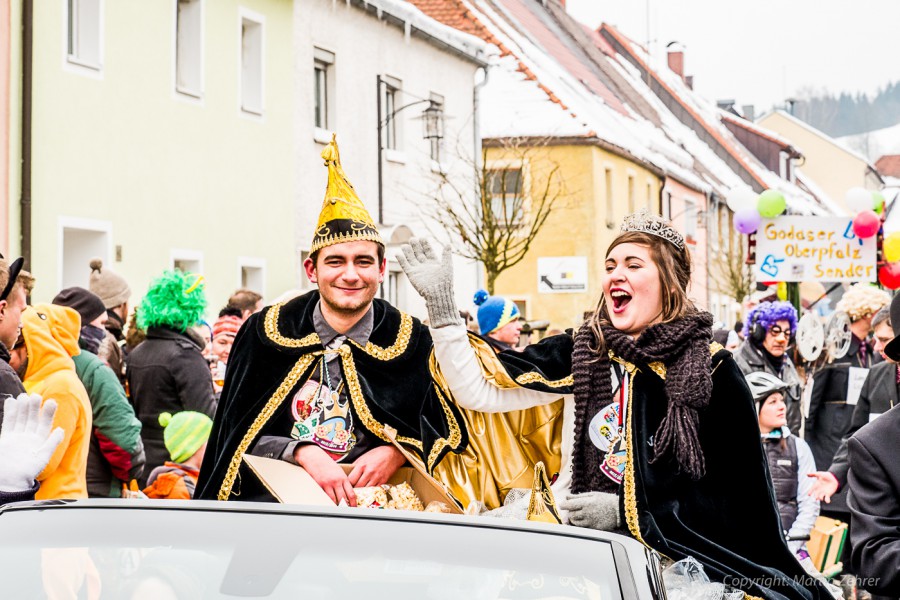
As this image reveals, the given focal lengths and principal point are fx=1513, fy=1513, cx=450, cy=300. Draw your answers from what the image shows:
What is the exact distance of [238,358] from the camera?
17.9 ft

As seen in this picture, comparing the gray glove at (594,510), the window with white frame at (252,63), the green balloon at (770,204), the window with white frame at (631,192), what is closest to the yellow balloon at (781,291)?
the green balloon at (770,204)

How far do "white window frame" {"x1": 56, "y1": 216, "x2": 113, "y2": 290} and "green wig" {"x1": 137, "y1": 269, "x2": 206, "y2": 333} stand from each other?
7261mm

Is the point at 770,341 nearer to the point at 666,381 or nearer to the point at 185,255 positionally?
the point at 666,381

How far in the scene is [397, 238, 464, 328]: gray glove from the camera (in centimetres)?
502

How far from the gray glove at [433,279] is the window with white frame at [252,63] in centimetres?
1514

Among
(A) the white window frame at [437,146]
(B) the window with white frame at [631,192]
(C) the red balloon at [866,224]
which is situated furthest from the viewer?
(B) the window with white frame at [631,192]

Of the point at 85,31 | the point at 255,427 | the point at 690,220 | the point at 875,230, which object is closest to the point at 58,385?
the point at 255,427

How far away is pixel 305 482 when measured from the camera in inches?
197

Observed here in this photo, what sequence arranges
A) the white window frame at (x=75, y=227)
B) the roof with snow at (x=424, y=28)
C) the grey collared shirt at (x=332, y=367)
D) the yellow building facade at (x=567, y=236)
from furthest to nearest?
the yellow building facade at (x=567, y=236)
the roof with snow at (x=424, y=28)
the white window frame at (x=75, y=227)
the grey collared shirt at (x=332, y=367)

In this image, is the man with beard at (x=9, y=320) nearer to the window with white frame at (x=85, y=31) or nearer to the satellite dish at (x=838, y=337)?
the satellite dish at (x=838, y=337)

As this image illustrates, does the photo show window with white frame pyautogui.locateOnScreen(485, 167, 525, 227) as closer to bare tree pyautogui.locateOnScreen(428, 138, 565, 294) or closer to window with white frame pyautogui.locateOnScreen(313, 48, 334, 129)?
bare tree pyautogui.locateOnScreen(428, 138, 565, 294)

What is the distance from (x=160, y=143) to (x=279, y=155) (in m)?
3.05

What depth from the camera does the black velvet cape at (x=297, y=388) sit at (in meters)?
5.25

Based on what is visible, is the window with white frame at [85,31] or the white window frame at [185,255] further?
the white window frame at [185,255]
